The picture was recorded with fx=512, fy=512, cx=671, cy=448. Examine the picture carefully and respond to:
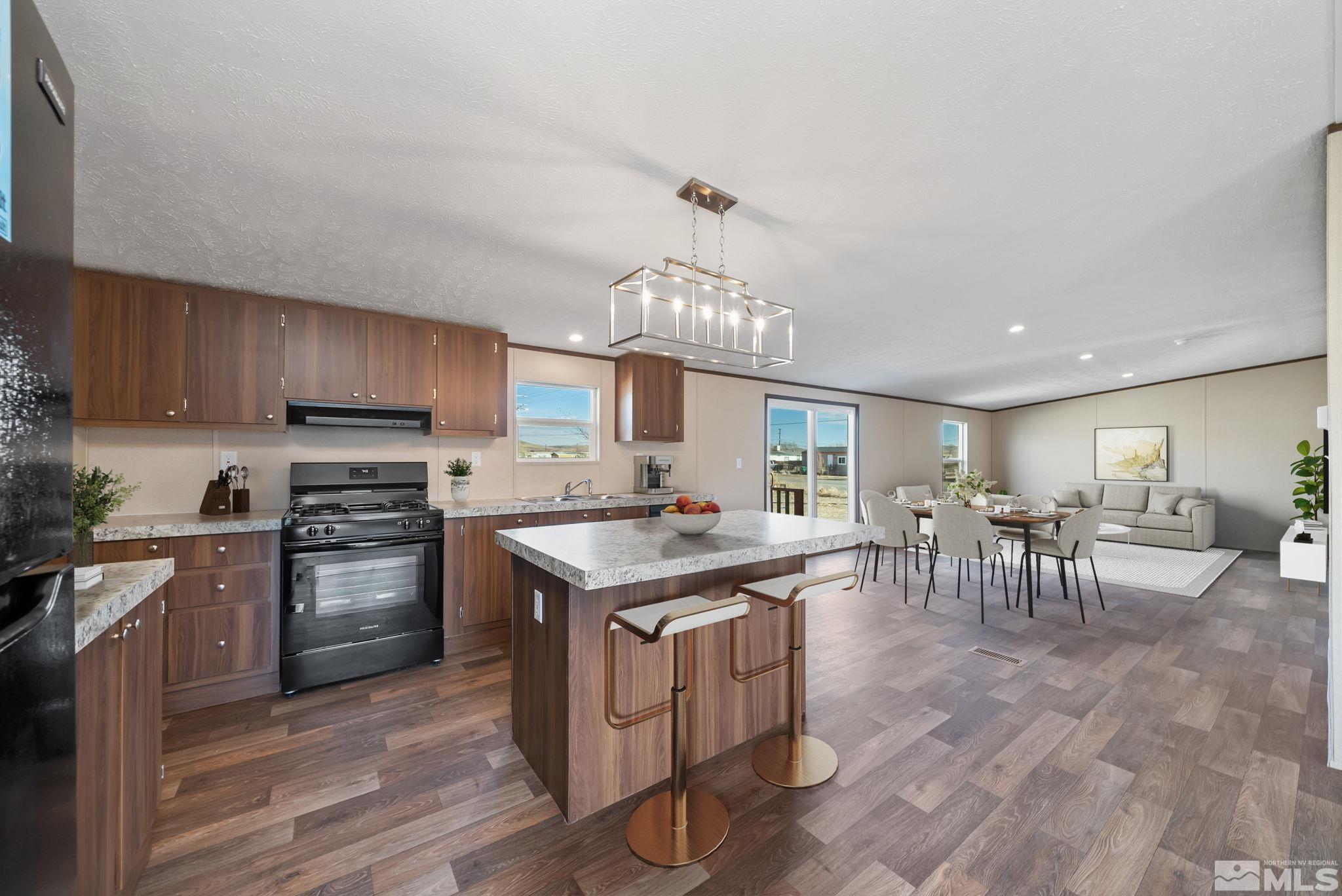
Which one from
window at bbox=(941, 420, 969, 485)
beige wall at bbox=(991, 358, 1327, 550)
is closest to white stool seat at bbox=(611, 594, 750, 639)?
window at bbox=(941, 420, 969, 485)

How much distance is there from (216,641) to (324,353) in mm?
1751

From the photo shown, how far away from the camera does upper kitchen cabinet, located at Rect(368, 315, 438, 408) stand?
3.47 m

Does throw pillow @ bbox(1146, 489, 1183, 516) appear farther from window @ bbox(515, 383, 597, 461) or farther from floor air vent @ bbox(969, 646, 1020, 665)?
window @ bbox(515, 383, 597, 461)

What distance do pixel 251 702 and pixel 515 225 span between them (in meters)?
2.90

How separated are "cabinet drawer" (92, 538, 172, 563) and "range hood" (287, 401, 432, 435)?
3.22ft

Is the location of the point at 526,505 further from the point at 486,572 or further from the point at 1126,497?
the point at 1126,497

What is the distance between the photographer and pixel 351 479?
3.53 meters

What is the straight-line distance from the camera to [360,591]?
9.96 feet

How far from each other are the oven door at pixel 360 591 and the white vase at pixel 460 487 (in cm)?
69

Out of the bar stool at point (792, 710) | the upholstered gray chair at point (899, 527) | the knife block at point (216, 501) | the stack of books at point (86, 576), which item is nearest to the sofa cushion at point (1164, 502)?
the upholstered gray chair at point (899, 527)

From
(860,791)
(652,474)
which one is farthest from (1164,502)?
(860,791)

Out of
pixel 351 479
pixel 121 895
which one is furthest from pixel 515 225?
pixel 121 895

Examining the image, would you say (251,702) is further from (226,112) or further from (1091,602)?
(1091,602)

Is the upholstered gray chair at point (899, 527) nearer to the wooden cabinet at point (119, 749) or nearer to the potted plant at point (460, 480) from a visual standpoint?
the potted plant at point (460, 480)
